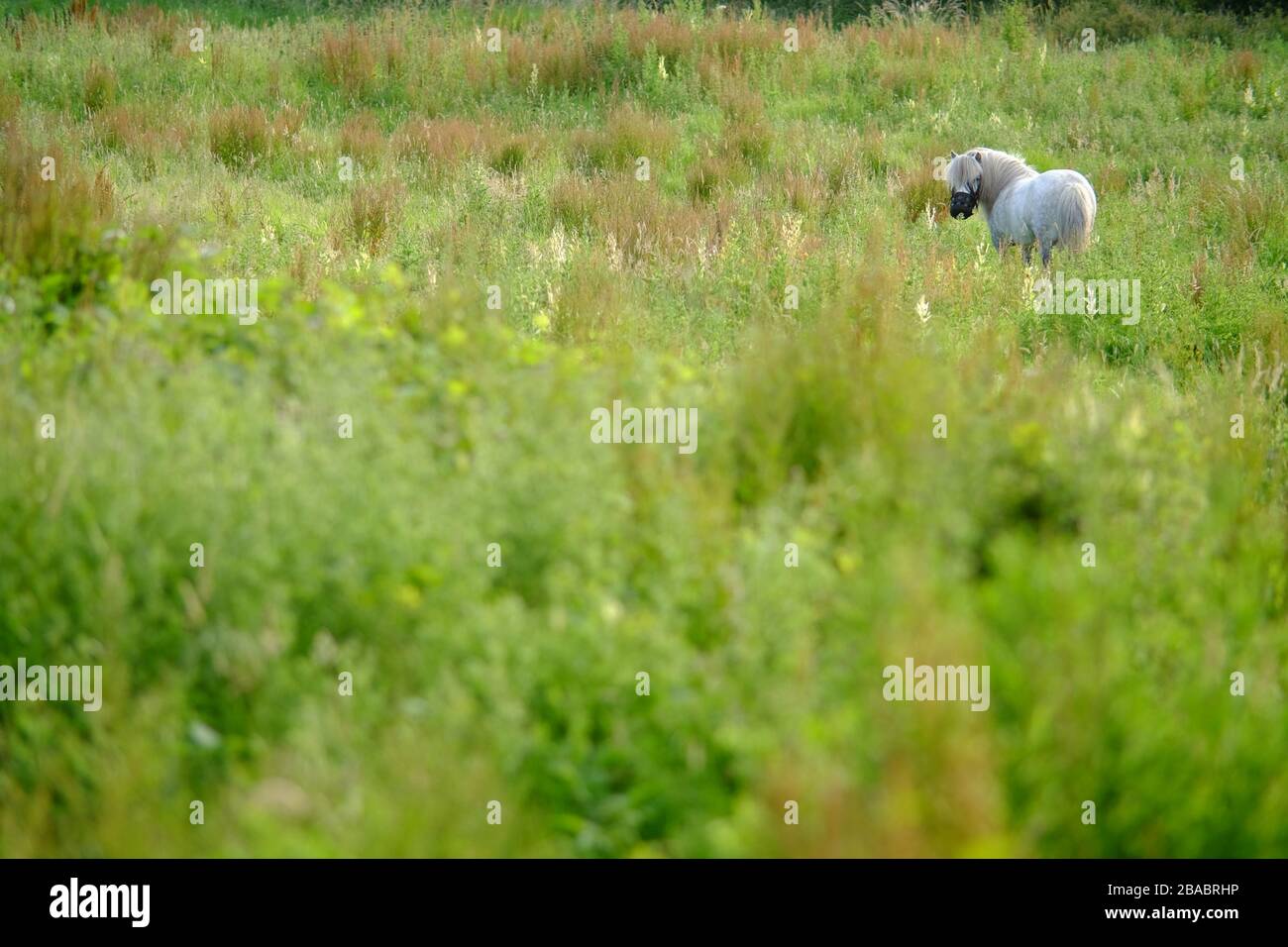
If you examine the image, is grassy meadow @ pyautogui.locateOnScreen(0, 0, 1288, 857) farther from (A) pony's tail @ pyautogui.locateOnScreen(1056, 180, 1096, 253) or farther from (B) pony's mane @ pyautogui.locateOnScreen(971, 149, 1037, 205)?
(B) pony's mane @ pyautogui.locateOnScreen(971, 149, 1037, 205)

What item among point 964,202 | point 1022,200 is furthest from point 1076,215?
point 964,202

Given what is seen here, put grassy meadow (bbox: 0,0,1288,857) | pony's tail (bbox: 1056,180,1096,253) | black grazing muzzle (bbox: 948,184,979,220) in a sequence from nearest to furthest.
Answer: grassy meadow (bbox: 0,0,1288,857), pony's tail (bbox: 1056,180,1096,253), black grazing muzzle (bbox: 948,184,979,220)

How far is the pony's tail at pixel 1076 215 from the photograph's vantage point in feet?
26.2

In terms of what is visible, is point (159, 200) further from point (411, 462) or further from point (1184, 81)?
point (1184, 81)

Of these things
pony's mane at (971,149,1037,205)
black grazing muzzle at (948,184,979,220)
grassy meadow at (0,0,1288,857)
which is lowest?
grassy meadow at (0,0,1288,857)

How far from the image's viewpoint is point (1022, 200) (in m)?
8.37

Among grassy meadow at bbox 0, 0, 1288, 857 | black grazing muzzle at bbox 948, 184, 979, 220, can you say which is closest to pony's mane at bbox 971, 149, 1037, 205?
black grazing muzzle at bbox 948, 184, 979, 220

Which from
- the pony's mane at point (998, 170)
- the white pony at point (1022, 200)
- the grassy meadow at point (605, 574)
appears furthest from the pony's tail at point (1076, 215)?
the grassy meadow at point (605, 574)

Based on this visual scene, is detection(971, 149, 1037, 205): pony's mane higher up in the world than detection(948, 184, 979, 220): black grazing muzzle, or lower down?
higher up

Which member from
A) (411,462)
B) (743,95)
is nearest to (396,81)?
(743,95)

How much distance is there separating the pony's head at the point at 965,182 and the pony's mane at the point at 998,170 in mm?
37

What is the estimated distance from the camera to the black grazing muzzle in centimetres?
862

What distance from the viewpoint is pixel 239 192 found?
28.3ft

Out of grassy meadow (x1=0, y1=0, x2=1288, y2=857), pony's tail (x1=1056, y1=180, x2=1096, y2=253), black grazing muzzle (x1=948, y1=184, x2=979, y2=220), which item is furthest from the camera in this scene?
black grazing muzzle (x1=948, y1=184, x2=979, y2=220)
